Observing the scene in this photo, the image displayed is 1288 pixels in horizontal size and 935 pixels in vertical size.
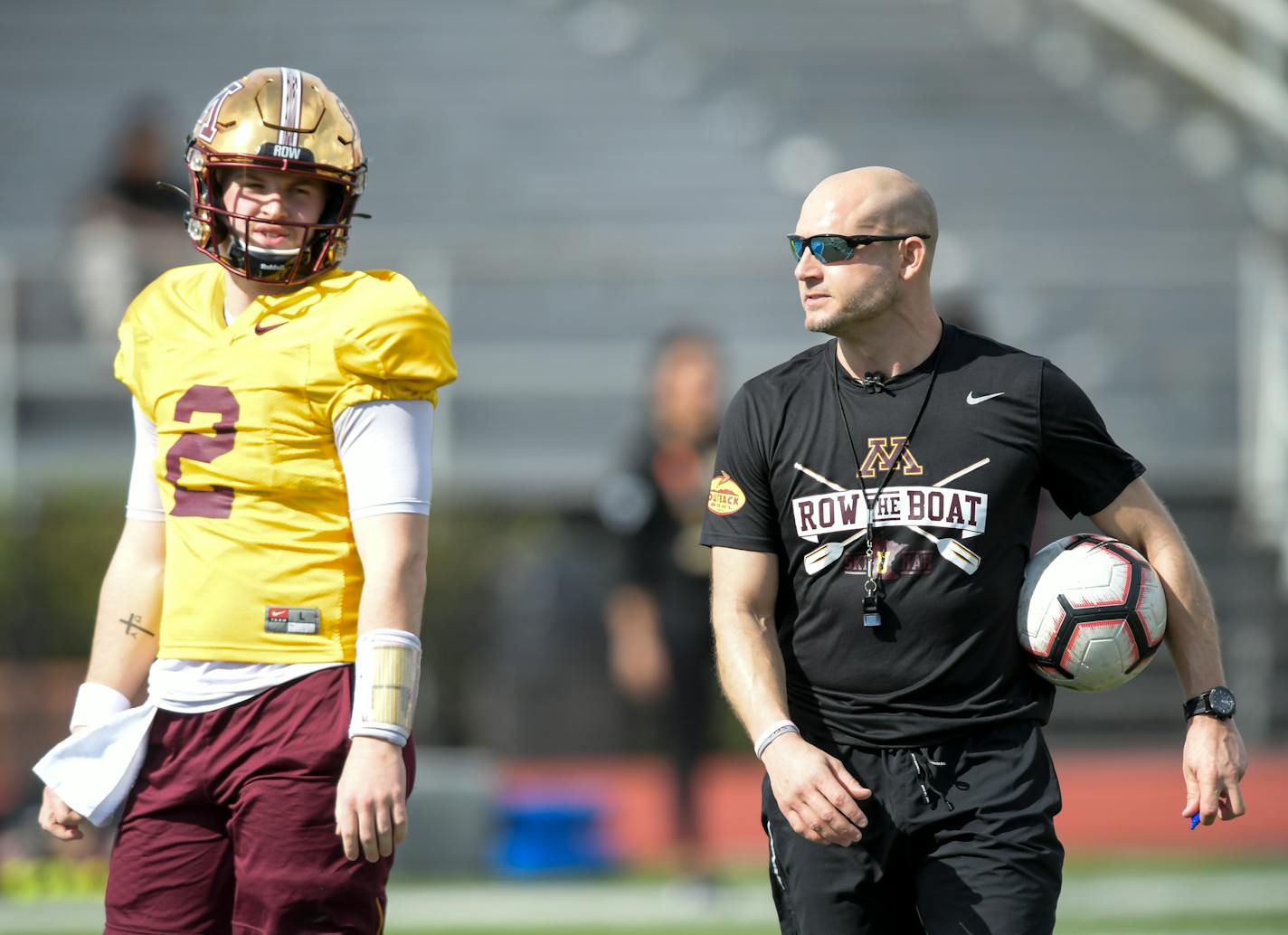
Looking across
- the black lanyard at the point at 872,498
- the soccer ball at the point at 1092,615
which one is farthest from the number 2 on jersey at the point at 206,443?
the soccer ball at the point at 1092,615

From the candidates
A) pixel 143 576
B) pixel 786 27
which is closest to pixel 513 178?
pixel 786 27

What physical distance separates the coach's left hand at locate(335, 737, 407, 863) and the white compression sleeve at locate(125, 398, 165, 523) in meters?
0.80

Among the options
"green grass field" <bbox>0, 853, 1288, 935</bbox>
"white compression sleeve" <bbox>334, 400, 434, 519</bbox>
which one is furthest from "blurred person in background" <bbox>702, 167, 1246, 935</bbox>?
"green grass field" <bbox>0, 853, 1288, 935</bbox>

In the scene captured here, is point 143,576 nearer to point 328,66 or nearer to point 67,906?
point 67,906

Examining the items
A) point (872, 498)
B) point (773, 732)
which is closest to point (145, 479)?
point (773, 732)

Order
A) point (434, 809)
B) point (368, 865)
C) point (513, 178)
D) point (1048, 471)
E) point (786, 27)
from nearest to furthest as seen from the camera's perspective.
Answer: point (368, 865) < point (1048, 471) < point (434, 809) < point (513, 178) < point (786, 27)

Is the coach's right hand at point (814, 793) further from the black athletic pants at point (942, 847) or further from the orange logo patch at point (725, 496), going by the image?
the orange logo patch at point (725, 496)

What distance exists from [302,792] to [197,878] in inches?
11.3

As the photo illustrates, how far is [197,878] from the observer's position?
11.7 feet

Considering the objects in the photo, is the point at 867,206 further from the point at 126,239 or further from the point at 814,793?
the point at 126,239

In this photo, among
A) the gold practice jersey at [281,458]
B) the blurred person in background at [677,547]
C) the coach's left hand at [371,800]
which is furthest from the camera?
the blurred person in background at [677,547]

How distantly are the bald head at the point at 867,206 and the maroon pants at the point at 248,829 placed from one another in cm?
137

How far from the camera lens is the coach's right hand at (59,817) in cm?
377

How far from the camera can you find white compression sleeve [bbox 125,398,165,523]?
3852 mm
